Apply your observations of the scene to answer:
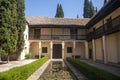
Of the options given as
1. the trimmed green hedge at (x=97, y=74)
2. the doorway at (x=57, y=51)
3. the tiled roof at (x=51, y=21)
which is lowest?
the trimmed green hedge at (x=97, y=74)

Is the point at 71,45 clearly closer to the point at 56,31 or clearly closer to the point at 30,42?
the point at 56,31

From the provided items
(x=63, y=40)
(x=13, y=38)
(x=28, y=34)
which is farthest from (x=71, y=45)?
(x=13, y=38)

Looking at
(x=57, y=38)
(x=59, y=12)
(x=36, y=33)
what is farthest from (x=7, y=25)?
(x=59, y=12)

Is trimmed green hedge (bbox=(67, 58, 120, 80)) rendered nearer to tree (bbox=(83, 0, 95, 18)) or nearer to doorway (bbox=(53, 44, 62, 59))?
doorway (bbox=(53, 44, 62, 59))

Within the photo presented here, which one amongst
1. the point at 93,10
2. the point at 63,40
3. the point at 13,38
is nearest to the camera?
the point at 13,38

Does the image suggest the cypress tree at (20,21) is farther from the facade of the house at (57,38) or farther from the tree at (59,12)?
the tree at (59,12)

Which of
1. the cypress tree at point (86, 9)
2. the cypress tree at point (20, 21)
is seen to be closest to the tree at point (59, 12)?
the cypress tree at point (86, 9)

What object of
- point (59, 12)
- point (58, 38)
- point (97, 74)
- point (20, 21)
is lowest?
point (97, 74)

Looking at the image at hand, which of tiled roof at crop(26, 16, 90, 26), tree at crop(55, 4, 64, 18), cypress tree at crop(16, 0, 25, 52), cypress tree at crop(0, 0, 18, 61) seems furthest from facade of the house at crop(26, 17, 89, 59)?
tree at crop(55, 4, 64, 18)

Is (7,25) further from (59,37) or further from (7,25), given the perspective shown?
(59,37)

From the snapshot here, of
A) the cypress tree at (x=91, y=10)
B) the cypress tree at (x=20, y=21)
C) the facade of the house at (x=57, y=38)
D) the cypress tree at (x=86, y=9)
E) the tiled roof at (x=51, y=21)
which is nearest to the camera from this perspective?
the cypress tree at (x=20, y=21)

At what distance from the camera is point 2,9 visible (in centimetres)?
2030

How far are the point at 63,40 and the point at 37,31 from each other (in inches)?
216

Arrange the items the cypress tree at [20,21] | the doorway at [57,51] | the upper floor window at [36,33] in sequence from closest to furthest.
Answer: the cypress tree at [20,21] < the upper floor window at [36,33] < the doorway at [57,51]
